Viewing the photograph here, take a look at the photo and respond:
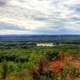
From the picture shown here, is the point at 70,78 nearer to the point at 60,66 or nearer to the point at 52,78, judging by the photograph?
the point at 52,78

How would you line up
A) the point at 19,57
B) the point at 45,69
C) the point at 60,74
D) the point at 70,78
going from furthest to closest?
1. the point at 19,57
2. the point at 45,69
3. the point at 60,74
4. the point at 70,78

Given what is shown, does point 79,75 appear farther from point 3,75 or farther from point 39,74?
point 3,75

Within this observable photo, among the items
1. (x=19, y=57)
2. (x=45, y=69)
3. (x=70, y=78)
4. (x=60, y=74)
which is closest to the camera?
(x=70, y=78)

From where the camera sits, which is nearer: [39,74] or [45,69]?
[39,74]

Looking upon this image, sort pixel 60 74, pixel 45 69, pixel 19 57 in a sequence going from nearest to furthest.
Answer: pixel 60 74 < pixel 45 69 < pixel 19 57

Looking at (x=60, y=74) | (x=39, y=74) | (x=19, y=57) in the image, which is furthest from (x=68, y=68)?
(x=19, y=57)

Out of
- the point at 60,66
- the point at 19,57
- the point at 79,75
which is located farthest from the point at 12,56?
the point at 79,75

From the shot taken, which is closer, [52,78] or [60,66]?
[52,78]

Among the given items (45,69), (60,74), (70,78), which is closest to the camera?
(70,78)
